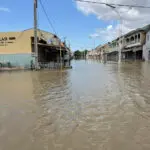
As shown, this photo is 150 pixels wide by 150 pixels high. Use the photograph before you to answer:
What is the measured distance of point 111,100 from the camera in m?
8.41

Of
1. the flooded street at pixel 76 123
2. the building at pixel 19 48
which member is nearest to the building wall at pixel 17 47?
the building at pixel 19 48

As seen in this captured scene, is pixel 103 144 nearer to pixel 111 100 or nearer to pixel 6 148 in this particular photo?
pixel 6 148

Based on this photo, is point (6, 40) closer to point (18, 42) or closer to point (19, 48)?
point (18, 42)

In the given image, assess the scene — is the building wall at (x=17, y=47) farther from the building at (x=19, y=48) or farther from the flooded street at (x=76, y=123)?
the flooded street at (x=76, y=123)

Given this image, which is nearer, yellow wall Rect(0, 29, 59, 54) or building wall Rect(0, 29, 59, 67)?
building wall Rect(0, 29, 59, 67)

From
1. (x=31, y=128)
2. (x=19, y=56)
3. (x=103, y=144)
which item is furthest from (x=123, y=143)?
(x=19, y=56)

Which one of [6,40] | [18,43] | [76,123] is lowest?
[76,123]

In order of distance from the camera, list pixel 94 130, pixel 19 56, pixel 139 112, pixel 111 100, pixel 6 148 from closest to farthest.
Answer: pixel 6 148 < pixel 94 130 < pixel 139 112 < pixel 111 100 < pixel 19 56

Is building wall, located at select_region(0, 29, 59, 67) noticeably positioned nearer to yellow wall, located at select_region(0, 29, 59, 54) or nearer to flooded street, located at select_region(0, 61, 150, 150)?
yellow wall, located at select_region(0, 29, 59, 54)

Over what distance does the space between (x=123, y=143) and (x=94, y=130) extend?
0.92 m

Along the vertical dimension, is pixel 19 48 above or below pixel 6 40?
below

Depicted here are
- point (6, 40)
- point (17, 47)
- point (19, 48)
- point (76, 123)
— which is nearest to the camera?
point (76, 123)

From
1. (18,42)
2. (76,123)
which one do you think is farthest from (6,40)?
(76,123)

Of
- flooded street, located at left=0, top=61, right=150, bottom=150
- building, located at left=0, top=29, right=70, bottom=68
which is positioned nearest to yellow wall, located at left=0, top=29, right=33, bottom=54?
building, located at left=0, top=29, right=70, bottom=68
